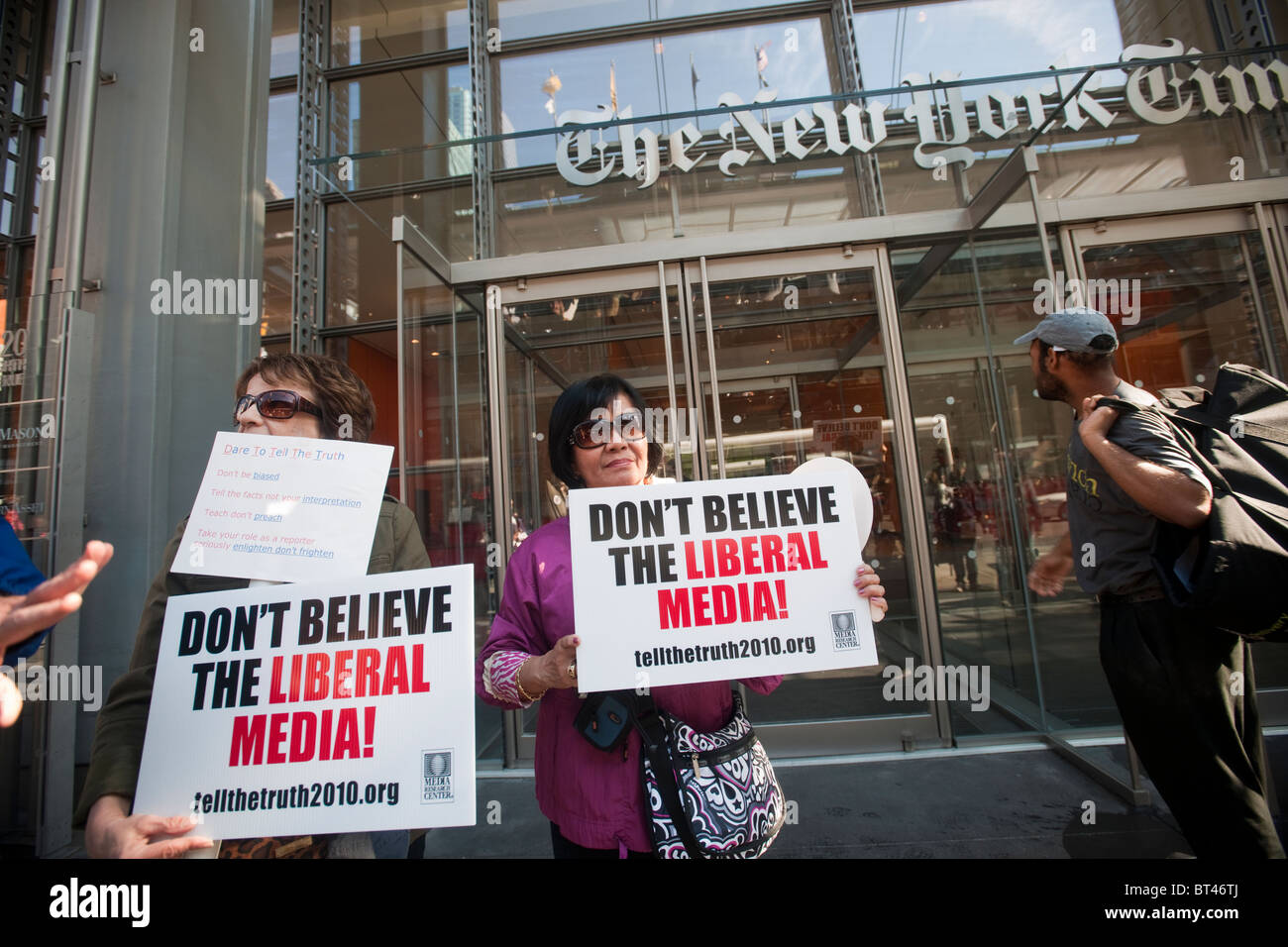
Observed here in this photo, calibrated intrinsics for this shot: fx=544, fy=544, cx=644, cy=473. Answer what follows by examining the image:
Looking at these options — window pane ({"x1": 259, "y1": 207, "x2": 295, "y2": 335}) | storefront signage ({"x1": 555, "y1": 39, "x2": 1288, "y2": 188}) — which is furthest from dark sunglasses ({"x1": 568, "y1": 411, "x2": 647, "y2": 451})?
window pane ({"x1": 259, "y1": 207, "x2": 295, "y2": 335})

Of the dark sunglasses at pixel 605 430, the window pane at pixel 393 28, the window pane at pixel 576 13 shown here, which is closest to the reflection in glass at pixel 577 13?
the window pane at pixel 576 13

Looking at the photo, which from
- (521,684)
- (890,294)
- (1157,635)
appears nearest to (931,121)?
(890,294)

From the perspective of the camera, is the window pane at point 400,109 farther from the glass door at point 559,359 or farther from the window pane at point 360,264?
the glass door at point 559,359

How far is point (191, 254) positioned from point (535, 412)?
246cm

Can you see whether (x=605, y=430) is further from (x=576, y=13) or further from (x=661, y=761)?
(x=576, y=13)

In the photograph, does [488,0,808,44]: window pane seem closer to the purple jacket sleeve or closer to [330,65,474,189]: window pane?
[330,65,474,189]: window pane

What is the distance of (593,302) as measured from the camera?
4352 mm

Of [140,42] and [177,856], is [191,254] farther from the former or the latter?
[177,856]

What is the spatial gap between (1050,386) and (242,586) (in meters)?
2.80

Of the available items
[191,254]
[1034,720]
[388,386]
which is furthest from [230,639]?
[1034,720]

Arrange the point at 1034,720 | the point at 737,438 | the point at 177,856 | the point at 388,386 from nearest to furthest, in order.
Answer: the point at 177,856
the point at 1034,720
the point at 737,438
the point at 388,386

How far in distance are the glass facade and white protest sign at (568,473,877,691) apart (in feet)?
7.90

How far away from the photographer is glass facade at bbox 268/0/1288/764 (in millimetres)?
3848

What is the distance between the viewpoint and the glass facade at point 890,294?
3848mm
